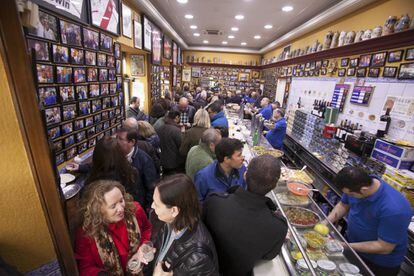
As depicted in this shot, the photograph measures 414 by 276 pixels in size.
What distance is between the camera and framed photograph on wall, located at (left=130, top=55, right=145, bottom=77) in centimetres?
709

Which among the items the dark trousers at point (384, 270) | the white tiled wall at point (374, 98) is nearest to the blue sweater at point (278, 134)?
the white tiled wall at point (374, 98)

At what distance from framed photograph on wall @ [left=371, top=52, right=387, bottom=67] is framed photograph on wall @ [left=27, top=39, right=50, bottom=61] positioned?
564cm

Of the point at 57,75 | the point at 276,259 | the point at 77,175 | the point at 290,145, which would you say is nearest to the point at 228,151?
the point at 276,259

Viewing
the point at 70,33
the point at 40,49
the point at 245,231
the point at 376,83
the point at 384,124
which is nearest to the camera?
the point at 245,231

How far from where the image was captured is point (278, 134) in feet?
17.8

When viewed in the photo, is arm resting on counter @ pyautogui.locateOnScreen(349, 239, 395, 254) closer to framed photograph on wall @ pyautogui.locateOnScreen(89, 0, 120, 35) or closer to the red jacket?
the red jacket

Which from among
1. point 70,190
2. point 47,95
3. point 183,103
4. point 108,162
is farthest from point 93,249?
point 183,103

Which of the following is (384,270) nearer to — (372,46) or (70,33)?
(372,46)

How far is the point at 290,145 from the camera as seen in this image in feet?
22.3

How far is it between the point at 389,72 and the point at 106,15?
536 centimetres

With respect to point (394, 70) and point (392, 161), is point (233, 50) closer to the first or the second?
point (394, 70)

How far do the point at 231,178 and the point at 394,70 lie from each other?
3924mm

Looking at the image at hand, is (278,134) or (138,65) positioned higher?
(138,65)

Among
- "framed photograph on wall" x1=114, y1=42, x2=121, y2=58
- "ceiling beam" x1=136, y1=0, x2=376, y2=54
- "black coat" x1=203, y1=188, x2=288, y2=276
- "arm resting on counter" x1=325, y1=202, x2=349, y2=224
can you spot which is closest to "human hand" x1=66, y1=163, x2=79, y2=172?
"black coat" x1=203, y1=188, x2=288, y2=276
